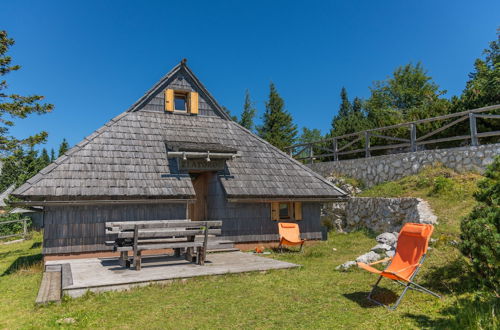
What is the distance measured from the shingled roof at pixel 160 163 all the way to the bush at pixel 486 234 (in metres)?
7.62

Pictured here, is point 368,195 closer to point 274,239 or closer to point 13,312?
point 274,239

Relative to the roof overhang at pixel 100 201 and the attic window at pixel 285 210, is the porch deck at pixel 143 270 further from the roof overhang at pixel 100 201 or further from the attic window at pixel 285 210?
the attic window at pixel 285 210

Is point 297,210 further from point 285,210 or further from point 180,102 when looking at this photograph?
point 180,102

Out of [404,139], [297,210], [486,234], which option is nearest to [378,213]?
[297,210]

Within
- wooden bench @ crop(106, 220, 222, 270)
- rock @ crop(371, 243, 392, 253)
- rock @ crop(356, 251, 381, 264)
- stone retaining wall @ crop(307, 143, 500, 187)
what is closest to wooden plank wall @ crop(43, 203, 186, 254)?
wooden bench @ crop(106, 220, 222, 270)

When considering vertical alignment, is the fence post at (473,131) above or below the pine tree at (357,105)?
below

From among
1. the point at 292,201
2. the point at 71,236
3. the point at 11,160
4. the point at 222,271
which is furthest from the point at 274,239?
the point at 11,160

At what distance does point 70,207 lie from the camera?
1077 centimetres

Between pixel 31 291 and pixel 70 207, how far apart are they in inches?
137

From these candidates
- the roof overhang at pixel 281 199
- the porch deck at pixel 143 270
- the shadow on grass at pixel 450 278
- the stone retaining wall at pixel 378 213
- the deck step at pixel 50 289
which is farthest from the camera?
the roof overhang at pixel 281 199

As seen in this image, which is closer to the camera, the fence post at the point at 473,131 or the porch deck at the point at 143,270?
the porch deck at the point at 143,270

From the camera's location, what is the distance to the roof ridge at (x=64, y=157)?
33.9 feet

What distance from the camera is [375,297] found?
6.20 metres

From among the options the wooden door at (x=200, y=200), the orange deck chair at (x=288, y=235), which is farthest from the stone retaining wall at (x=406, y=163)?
the wooden door at (x=200, y=200)
